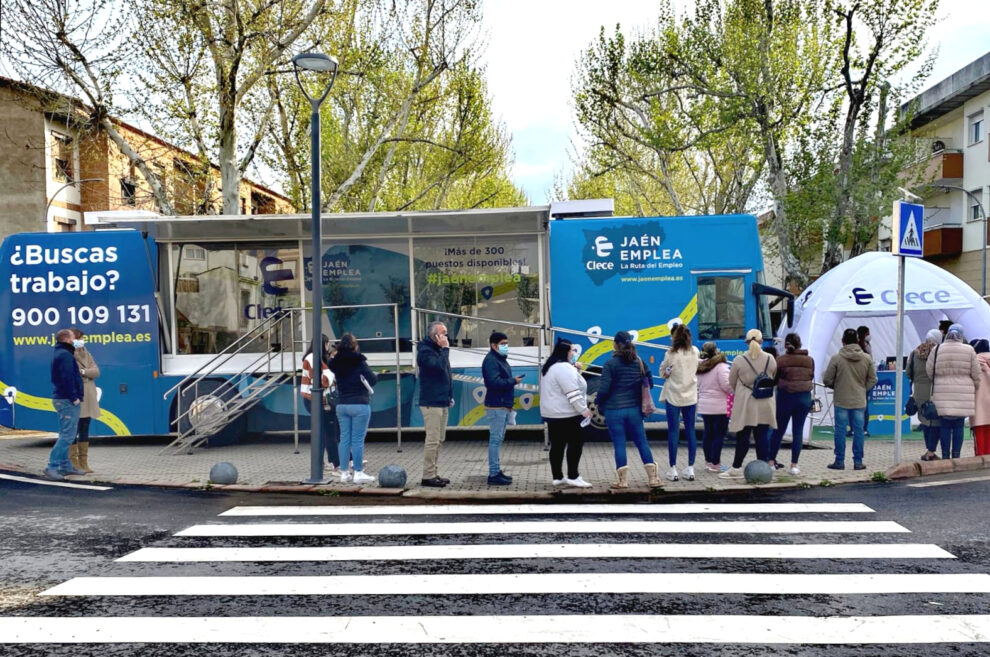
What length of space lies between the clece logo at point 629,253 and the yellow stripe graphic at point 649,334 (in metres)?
0.66

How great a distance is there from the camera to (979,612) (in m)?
4.88

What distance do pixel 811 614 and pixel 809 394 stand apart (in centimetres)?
533

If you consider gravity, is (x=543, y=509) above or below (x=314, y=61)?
below

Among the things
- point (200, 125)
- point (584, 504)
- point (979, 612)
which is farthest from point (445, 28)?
point (979, 612)

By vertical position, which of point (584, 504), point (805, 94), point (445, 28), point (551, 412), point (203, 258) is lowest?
point (584, 504)

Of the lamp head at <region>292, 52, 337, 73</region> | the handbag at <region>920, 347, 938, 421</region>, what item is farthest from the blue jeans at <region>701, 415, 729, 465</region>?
the lamp head at <region>292, 52, 337, 73</region>

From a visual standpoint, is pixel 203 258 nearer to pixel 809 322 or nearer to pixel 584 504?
pixel 584 504

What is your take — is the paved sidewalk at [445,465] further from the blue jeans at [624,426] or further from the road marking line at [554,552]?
the road marking line at [554,552]

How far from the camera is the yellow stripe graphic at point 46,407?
1275 centimetres

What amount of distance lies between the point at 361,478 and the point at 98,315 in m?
6.01

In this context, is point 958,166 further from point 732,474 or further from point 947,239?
point 732,474

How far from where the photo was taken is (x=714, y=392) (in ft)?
31.7

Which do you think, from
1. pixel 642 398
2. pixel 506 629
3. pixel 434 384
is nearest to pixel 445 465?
pixel 434 384

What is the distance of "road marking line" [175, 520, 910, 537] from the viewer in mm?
7098
